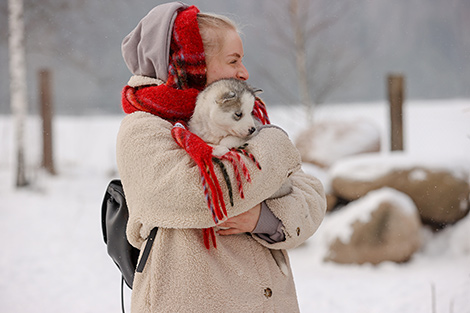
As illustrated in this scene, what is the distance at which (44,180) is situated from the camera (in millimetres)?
7438

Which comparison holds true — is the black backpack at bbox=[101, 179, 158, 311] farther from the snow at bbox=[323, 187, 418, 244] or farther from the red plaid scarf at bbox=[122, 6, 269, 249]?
the snow at bbox=[323, 187, 418, 244]

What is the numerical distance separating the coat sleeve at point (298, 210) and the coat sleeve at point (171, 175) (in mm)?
103

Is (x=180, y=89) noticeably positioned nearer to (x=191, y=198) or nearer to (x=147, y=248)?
(x=191, y=198)

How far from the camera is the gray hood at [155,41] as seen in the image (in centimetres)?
151

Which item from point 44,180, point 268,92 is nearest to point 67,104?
point 44,180

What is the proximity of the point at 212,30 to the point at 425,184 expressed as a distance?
413 cm

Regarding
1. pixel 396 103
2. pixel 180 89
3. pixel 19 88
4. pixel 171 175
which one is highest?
pixel 19 88

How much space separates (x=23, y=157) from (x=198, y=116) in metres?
6.25

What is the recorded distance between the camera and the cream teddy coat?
1334mm

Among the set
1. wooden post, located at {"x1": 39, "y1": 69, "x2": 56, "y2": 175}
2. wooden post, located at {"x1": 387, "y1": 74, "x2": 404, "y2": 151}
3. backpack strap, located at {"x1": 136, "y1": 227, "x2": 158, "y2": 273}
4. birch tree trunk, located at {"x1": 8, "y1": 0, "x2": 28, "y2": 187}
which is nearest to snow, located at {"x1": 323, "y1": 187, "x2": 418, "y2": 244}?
wooden post, located at {"x1": 387, "y1": 74, "x2": 404, "y2": 151}

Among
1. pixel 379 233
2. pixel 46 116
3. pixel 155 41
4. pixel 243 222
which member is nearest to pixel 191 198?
pixel 243 222

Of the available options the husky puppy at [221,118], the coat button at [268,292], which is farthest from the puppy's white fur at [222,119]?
the coat button at [268,292]

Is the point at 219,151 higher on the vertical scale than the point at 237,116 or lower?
lower

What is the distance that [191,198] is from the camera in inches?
51.6
